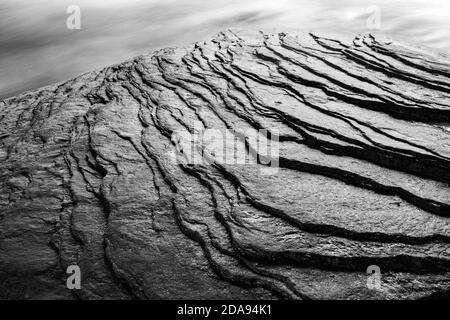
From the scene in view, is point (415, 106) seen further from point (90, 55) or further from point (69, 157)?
point (90, 55)

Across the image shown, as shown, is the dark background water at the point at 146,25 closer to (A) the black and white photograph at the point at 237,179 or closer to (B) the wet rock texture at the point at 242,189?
(A) the black and white photograph at the point at 237,179

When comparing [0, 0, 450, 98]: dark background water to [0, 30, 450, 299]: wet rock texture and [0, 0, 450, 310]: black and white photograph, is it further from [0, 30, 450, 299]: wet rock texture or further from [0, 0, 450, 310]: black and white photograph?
[0, 30, 450, 299]: wet rock texture

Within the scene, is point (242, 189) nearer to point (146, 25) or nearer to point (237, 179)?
point (237, 179)

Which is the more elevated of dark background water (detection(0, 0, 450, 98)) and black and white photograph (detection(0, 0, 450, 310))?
dark background water (detection(0, 0, 450, 98))

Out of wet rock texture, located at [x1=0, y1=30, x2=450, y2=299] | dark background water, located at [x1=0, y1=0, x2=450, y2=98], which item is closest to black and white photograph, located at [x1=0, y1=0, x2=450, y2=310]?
wet rock texture, located at [x1=0, y1=30, x2=450, y2=299]

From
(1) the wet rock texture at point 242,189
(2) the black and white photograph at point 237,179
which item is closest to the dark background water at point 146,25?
(2) the black and white photograph at point 237,179

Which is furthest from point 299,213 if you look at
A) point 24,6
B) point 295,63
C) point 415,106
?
point 24,6
